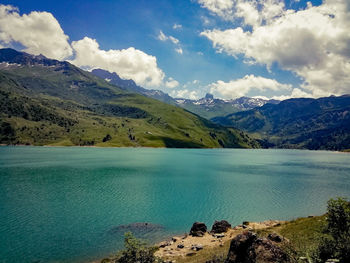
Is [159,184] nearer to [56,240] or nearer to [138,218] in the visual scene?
[138,218]

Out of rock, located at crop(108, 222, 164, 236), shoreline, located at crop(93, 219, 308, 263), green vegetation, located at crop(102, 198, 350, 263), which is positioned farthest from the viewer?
rock, located at crop(108, 222, 164, 236)

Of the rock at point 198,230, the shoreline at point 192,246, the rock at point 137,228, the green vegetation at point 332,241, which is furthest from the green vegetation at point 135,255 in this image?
the rock at point 137,228

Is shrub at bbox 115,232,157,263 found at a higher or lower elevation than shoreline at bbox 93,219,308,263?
higher

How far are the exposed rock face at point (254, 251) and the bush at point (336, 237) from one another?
324 centimetres

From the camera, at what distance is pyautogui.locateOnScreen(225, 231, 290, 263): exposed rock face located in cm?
2152

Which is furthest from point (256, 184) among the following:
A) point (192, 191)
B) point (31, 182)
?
point (31, 182)

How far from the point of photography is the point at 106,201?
73.3 m

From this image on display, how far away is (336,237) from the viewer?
22.7 metres

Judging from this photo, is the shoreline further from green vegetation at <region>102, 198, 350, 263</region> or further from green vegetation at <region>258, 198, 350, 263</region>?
green vegetation at <region>258, 198, 350, 263</region>

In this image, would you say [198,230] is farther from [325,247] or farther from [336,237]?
[325,247]

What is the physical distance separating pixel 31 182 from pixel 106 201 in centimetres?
4377

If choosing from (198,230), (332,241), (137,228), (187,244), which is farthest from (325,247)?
(137,228)

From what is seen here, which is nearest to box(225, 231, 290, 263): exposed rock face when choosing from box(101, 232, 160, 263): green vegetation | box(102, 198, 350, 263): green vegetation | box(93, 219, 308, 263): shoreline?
box(102, 198, 350, 263): green vegetation

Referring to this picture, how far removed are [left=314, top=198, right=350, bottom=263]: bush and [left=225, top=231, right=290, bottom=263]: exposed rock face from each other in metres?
3.24
